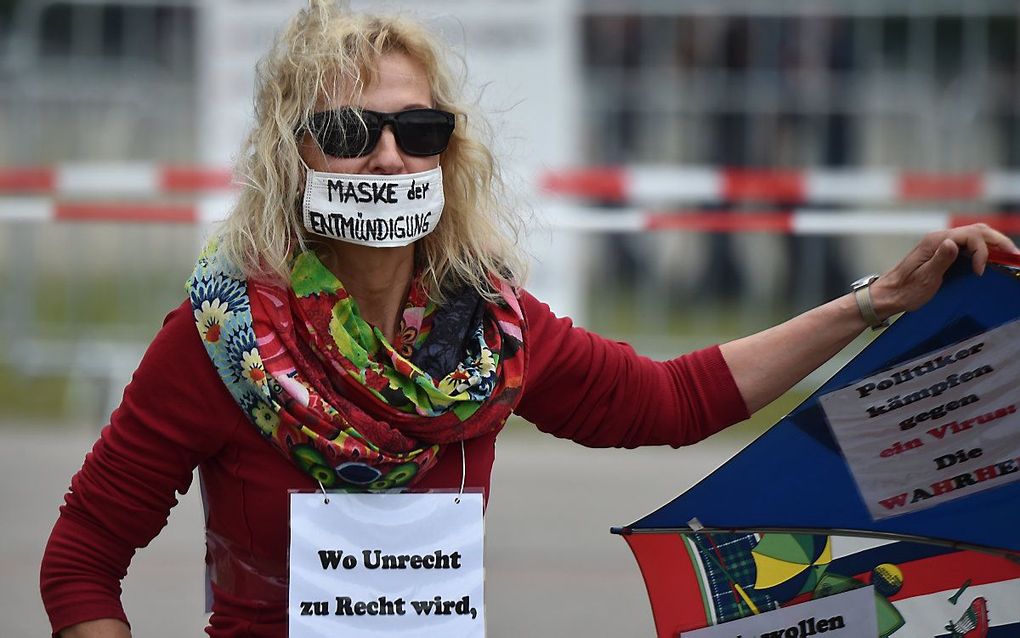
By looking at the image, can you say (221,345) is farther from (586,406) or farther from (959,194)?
(959,194)

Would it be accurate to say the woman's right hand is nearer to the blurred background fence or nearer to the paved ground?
the paved ground

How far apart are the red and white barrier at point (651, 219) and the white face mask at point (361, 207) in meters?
3.93

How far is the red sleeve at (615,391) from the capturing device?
2746 millimetres

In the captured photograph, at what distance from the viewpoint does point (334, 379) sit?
2445 mm

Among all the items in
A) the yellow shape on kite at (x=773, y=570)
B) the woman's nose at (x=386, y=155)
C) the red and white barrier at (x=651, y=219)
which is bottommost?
the yellow shape on kite at (x=773, y=570)

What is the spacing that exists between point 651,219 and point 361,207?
5.14 m

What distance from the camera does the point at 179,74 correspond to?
9.24 metres

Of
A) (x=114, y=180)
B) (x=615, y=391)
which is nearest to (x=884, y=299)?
(x=615, y=391)

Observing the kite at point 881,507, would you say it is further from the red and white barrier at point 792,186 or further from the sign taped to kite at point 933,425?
the red and white barrier at point 792,186

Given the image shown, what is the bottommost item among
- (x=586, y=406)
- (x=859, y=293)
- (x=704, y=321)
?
(x=586, y=406)

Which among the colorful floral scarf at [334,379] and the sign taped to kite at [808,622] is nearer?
the colorful floral scarf at [334,379]

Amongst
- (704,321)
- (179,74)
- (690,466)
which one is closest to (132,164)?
(179,74)

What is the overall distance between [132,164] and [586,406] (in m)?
7.08

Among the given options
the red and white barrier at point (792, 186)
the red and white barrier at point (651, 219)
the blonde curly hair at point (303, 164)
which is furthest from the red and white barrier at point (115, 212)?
the blonde curly hair at point (303, 164)
